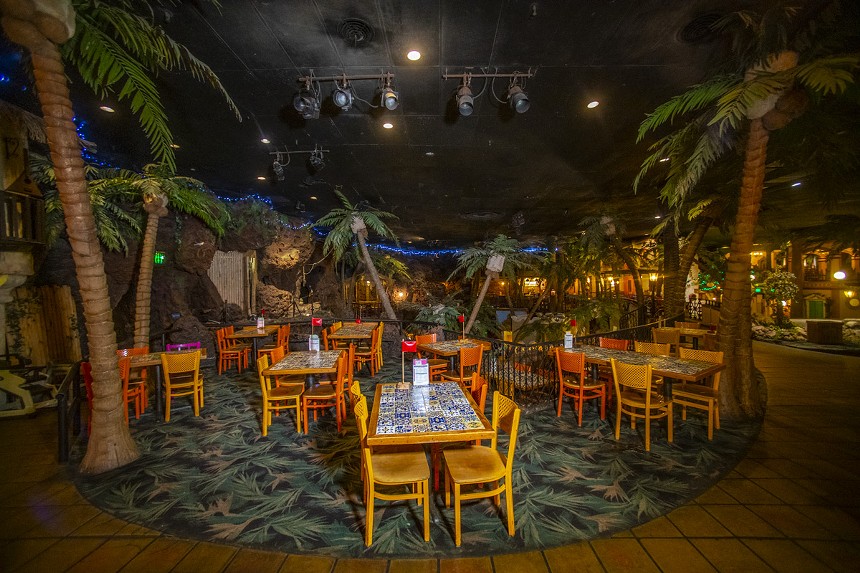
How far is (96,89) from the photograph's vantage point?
3004mm

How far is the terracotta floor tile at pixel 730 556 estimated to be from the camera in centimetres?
193

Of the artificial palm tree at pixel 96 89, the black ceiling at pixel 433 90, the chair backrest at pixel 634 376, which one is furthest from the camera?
the chair backrest at pixel 634 376

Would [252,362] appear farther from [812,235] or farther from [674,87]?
[812,235]

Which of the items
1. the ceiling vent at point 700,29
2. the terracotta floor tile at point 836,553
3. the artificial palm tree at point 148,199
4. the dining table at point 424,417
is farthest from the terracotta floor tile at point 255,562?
the ceiling vent at point 700,29

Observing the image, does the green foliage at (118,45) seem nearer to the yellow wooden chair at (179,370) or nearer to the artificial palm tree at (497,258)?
the yellow wooden chair at (179,370)

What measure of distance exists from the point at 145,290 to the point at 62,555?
4.46 meters

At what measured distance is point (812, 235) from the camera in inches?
202

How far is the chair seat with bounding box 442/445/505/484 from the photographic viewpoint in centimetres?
215

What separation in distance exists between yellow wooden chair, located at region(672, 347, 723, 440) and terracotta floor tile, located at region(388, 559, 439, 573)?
325 centimetres

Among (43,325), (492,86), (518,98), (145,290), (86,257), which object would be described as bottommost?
(43,325)

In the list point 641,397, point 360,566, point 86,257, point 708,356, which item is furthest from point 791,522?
point 86,257

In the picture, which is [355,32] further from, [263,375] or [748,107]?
[748,107]

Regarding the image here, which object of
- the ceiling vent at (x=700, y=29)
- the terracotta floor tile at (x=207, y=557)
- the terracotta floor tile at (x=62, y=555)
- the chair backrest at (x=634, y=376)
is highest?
the ceiling vent at (x=700, y=29)

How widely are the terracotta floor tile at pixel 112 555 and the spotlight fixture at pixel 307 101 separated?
13.7ft
